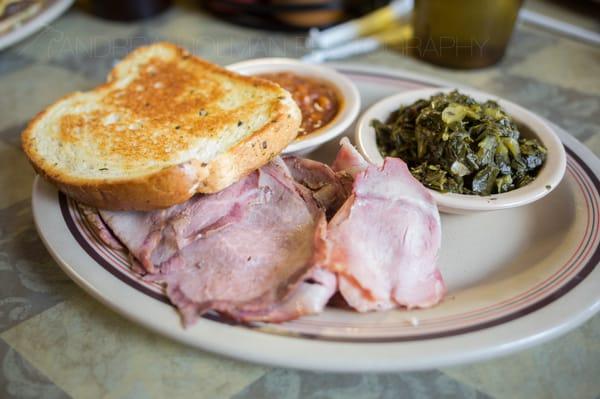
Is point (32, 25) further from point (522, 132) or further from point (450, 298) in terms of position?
point (450, 298)

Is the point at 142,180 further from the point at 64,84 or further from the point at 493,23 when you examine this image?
the point at 493,23

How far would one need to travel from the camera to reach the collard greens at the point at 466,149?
5.41 feet

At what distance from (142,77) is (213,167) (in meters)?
0.78

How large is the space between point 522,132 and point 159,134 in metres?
1.20

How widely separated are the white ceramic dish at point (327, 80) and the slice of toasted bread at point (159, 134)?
12cm

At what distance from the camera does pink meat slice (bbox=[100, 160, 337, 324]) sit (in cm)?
127

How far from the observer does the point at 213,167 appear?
1.49 meters

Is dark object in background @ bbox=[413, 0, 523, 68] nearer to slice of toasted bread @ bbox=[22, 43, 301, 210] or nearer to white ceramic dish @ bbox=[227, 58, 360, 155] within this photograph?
white ceramic dish @ bbox=[227, 58, 360, 155]

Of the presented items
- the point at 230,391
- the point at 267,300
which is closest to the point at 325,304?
the point at 267,300

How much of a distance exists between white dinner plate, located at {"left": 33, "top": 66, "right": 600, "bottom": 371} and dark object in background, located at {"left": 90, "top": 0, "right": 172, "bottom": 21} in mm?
2051

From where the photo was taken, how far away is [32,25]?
2732 millimetres

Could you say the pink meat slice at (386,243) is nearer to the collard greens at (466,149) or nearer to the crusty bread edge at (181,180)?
the collard greens at (466,149)

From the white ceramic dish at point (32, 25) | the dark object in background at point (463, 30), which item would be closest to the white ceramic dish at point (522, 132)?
the dark object in background at point (463, 30)

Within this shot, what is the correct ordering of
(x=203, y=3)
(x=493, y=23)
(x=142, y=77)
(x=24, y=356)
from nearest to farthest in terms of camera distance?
(x=24, y=356), (x=142, y=77), (x=493, y=23), (x=203, y=3)
